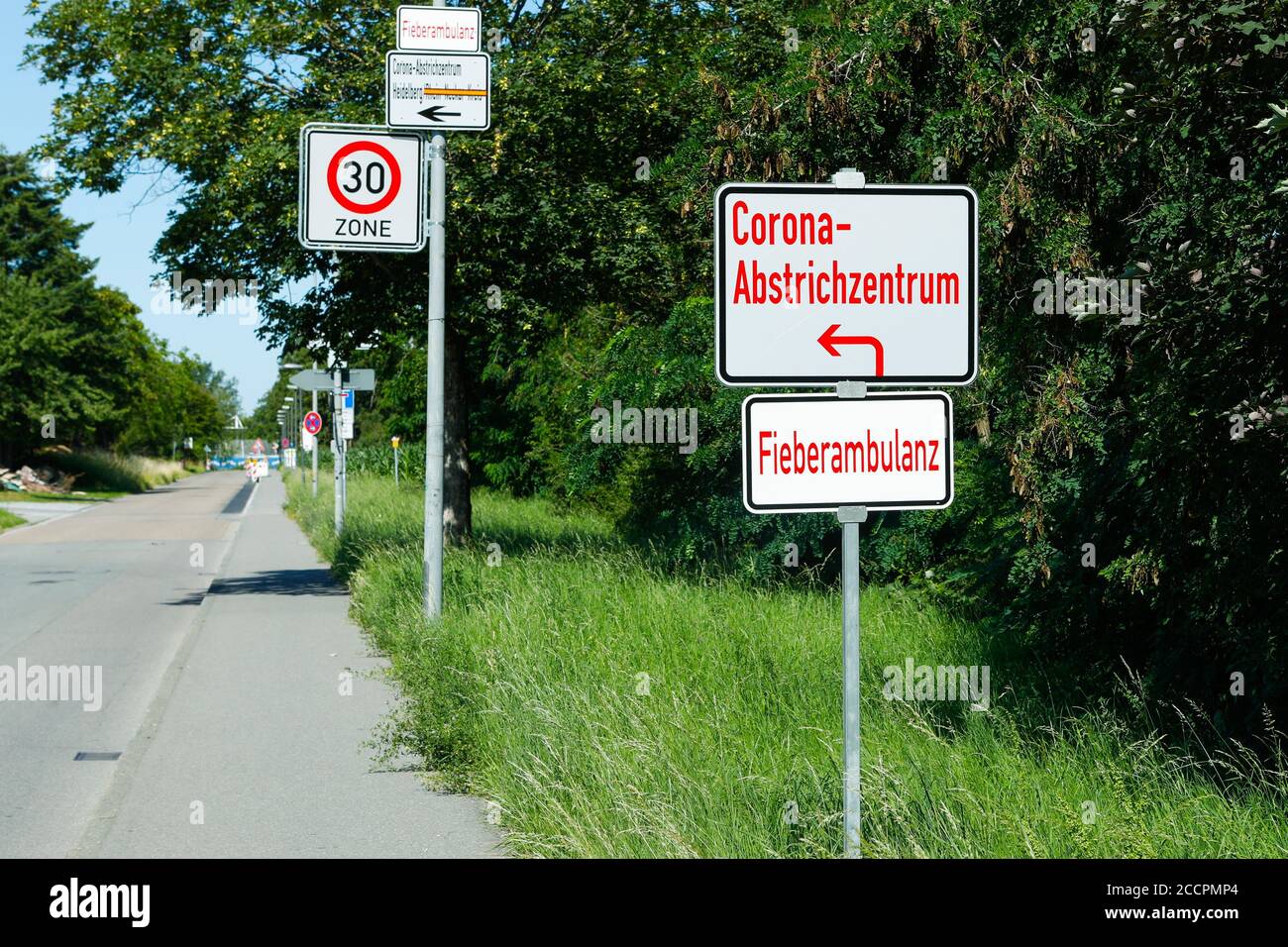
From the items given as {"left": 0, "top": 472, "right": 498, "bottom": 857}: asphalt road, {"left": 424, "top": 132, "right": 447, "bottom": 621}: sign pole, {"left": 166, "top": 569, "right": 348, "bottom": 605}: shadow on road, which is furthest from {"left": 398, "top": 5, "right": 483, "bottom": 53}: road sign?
{"left": 166, "top": 569, "right": 348, "bottom": 605}: shadow on road

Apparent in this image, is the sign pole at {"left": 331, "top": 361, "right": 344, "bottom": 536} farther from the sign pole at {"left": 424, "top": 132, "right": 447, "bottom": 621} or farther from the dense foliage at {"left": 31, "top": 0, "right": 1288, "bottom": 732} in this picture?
the sign pole at {"left": 424, "top": 132, "right": 447, "bottom": 621}

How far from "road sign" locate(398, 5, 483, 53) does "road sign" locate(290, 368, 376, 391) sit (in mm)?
10098

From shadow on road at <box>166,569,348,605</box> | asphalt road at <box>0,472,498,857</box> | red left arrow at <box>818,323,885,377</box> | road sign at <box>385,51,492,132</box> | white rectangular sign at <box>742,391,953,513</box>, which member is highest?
road sign at <box>385,51,492,132</box>

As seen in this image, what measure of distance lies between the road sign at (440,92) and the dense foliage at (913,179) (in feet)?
7.64

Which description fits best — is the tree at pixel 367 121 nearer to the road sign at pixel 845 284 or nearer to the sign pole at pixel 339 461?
the sign pole at pixel 339 461

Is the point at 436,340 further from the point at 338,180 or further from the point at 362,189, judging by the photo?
the point at 338,180

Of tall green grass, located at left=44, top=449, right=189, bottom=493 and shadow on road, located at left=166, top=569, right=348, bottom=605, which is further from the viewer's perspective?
tall green grass, located at left=44, top=449, right=189, bottom=493

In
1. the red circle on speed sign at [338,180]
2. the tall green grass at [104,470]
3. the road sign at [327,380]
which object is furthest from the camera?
the tall green grass at [104,470]

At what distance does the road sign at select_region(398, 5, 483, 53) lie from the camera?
404 inches

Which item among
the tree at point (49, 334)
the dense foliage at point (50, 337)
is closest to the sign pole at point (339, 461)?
the tree at point (49, 334)

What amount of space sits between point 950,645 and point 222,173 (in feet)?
31.2

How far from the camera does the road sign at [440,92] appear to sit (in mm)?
10383
